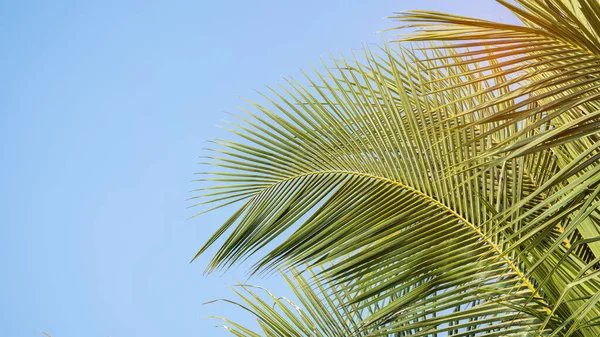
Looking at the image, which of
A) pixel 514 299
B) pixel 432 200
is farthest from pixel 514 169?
pixel 514 299

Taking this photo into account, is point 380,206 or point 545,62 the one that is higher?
point 380,206

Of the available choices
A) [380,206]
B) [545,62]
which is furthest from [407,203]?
[545,62]

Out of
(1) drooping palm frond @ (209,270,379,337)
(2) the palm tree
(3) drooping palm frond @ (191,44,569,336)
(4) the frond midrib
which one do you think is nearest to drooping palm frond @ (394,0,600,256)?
(2) the palm tree

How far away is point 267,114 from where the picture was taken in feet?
7.18

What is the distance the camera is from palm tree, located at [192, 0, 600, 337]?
4.97ft

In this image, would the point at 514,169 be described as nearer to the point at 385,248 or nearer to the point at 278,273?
the point at 385,248

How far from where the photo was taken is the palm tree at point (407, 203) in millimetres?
1516

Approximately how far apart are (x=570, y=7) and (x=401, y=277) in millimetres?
818

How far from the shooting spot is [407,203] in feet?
5.89

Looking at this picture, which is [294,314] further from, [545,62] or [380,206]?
[545,62]

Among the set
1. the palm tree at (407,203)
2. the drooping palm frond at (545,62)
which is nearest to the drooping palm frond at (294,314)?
the palm tree at (407,203)

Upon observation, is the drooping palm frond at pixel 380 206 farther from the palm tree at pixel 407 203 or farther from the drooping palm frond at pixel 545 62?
the drooping palm frond at pixel 545 62

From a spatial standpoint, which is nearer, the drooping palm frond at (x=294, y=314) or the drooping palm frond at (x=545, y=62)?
the drooping palm frond at (x=545, y=62)

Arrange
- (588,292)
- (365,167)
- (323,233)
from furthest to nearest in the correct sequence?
(365,167) < (323,233) < (588,292)
